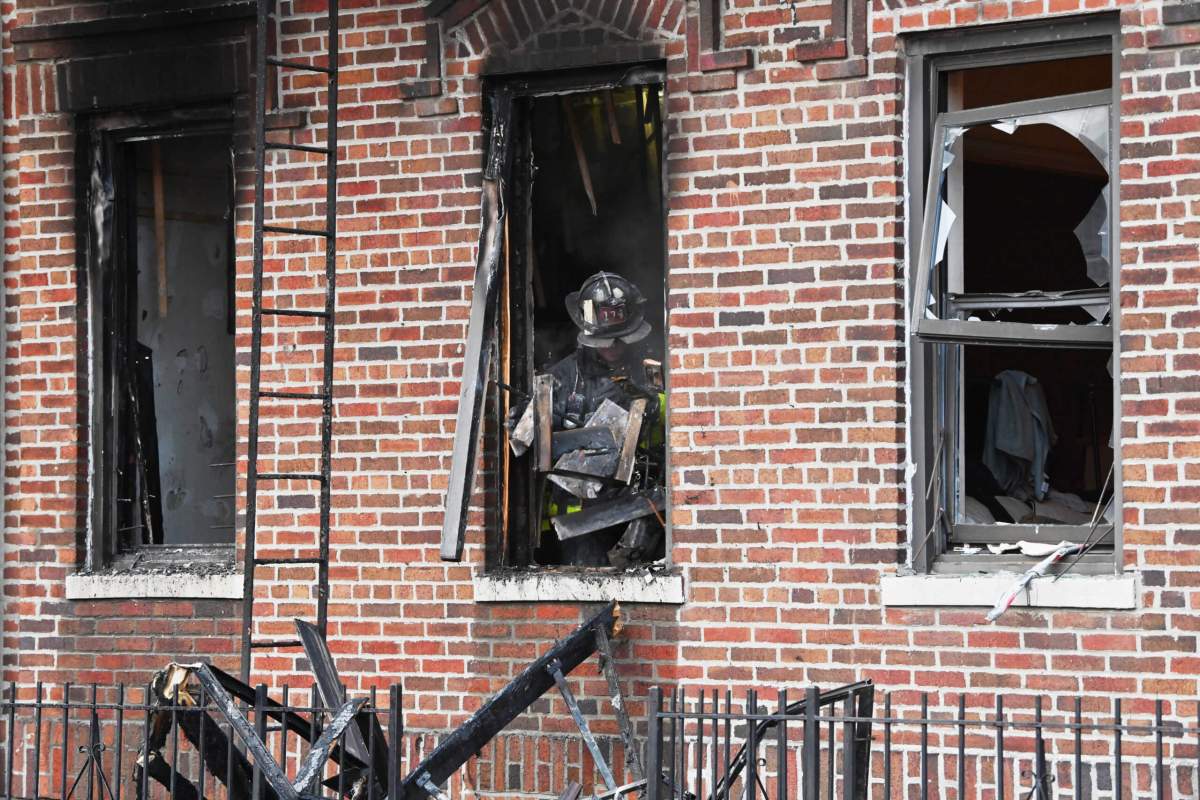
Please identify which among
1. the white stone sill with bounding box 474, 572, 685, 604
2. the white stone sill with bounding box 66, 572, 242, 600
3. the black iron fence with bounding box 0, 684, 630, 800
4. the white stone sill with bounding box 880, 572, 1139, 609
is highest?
the white stone sill with bounding box 880, 572, 1139, 609

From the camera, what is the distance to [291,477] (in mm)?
8367

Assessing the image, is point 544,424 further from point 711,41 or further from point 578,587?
point 711,41

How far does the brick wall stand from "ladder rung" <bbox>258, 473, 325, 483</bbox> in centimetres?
22

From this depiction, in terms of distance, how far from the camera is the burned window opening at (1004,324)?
7645 mm

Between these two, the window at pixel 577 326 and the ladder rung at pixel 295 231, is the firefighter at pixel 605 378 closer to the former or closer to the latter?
the window at pixel 577 326

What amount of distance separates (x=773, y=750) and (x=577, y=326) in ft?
7.11

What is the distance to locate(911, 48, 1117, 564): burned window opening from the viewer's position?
764 cm

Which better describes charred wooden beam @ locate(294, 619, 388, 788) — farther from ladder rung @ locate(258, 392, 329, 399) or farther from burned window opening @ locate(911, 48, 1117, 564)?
burned window opening @ locate(911, 48, 1117, 564)

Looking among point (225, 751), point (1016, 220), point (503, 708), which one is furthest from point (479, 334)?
point (1016, 220)

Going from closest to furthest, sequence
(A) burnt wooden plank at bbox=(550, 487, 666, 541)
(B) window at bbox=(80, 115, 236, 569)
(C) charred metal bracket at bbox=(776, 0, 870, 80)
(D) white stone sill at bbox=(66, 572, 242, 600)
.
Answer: (C) charred metal bracket at bbox=(776, 0, 870, 80), (A) burnt wooden plank at bbox=(550, 487, 666, 541), (D) white stone sill at bbox=(66, 572, 242, 600), (B) window at bbox=(80, 115, 236, 569)

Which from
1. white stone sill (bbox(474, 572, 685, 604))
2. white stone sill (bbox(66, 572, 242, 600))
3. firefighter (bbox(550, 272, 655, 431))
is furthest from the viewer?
white stone sill (bbox(66, 572, 242, 600))

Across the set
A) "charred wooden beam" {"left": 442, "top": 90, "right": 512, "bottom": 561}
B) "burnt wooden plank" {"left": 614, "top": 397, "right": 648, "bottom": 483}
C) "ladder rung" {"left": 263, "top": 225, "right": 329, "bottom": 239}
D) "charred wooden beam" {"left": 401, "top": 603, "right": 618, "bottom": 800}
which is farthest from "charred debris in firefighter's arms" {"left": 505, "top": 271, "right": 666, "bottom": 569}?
"ladder rung" {"left": 263, "top": 225, "right": 329, "bottom": 239}

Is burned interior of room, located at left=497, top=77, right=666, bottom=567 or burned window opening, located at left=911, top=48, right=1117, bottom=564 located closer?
burned window opening, located at left=911, top=48, right=1117, bottom=564

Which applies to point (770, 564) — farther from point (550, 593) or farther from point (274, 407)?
point (274, 407)
